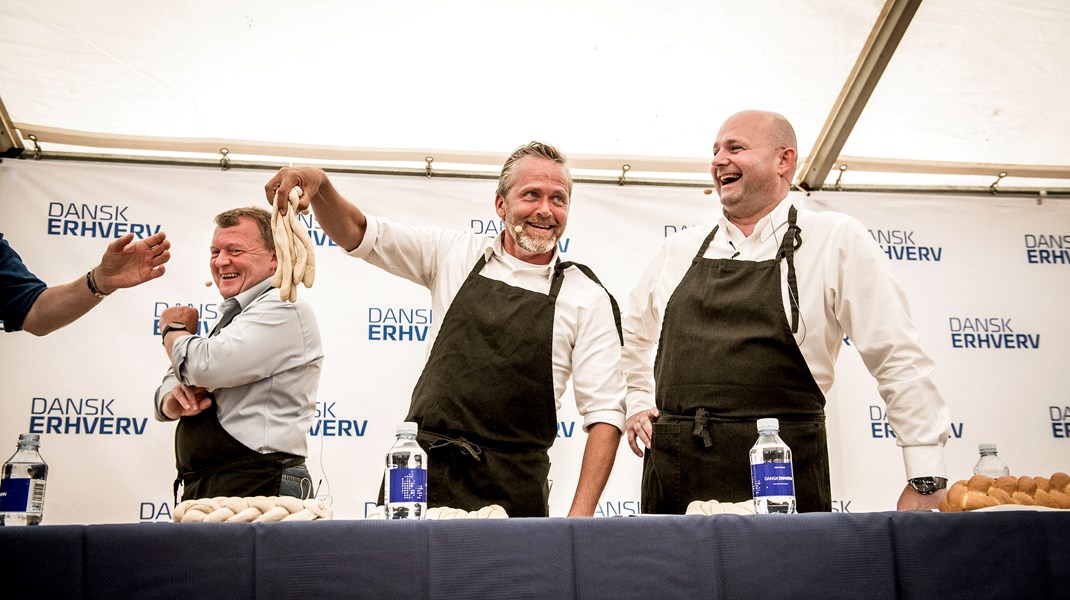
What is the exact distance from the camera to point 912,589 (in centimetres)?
143

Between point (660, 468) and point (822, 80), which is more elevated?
point (822, 80)

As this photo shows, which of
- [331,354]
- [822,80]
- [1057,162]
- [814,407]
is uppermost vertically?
[822,80]

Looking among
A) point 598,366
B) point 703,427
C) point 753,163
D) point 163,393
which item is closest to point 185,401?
point 163,393

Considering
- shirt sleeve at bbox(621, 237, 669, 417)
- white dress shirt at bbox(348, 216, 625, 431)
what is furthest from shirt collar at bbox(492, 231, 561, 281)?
shirt sleeve at bbox(621, 237, 669, 417)

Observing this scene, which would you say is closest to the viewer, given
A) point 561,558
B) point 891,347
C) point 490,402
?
point 561,558

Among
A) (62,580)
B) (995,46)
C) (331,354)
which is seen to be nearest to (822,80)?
(995,46)

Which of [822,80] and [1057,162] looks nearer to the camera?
[822,80]

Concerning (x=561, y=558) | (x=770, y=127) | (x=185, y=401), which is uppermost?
(x=770, y=127)

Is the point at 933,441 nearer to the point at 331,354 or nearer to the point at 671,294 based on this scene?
the point at 671,294

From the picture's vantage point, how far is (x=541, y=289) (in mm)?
2668

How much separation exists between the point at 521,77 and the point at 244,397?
1.60 meters

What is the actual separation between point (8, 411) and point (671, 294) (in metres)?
2.42

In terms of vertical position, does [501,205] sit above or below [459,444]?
above

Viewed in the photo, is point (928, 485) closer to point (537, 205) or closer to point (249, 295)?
point (537, 205)
